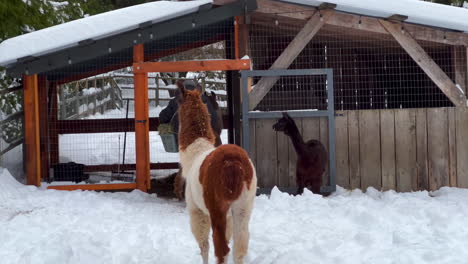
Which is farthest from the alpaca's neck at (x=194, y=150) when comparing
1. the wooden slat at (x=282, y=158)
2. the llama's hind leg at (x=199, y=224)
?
the wooden slat at (x=282, y=158)

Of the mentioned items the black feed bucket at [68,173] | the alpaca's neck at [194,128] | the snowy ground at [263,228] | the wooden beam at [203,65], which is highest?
the wooden beam at [203,65]

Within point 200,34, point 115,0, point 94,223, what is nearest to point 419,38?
point 200,34

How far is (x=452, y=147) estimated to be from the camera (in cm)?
867

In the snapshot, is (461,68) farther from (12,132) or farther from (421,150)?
(12,132)

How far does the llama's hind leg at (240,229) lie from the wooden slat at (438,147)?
515 centimetres

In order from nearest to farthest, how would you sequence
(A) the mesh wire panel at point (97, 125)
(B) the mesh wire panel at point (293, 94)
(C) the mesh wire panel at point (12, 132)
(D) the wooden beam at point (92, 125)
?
1. (C) the mesh wire panel at point (12, 132)
2. (A) the mesh wire panel at point (97, 125)
3. (D) the wooden beam at point (92, 125)
4. (B) the mesh wire panel at point (293, 94)

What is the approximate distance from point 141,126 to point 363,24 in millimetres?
3798

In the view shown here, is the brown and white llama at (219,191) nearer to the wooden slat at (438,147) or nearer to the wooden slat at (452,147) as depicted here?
the wooden slat at (438,147)

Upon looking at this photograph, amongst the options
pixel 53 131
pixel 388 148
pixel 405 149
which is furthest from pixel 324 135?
pixel 53 131

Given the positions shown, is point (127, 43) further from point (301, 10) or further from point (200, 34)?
point (301, 10)

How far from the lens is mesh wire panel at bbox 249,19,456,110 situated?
33.1 feet

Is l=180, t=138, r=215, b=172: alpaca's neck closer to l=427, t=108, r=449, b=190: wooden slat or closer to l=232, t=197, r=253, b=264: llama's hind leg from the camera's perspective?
l=232, t=197, r=253, b=264: llama's hind leg

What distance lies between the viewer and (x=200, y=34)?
9992mm

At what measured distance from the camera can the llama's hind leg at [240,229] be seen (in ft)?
14.4
